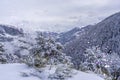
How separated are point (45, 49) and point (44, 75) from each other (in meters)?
2.31

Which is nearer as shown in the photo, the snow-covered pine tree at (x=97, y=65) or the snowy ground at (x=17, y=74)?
the snowy ground at (x=17, y=74)

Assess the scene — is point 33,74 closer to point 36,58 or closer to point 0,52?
point 36,58

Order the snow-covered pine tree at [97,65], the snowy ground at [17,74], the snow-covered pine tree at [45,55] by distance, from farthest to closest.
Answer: the snow-covered pine tree at [97,65]
the snow-covered pine tree at [45,55]
the snowy ground at [17,74]

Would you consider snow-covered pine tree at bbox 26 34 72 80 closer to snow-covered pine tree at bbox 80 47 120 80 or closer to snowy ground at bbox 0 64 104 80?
snowy ground at bbox 0 64 104 80

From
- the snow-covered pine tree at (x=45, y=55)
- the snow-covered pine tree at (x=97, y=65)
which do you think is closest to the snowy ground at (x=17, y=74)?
the snow-covered pine tree at (x=45, y=55)

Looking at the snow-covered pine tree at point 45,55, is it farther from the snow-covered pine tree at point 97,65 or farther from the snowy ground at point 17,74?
the snow-covered pine tree at point 97,65

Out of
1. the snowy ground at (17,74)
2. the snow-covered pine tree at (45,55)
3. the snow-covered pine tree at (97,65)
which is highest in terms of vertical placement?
the snow-covered pine tree at (45,55)

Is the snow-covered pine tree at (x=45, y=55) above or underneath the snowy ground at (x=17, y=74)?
above

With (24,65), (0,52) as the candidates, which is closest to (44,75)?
(24,65)

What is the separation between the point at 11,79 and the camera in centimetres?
1177

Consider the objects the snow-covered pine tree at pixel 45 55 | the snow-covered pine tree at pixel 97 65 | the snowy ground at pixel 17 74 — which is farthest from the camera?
the snow-covered pine tree at pixel 97 65

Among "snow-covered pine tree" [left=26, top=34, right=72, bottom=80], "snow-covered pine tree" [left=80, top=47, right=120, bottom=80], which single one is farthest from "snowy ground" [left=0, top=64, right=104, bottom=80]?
"snow-covered pine tree" [left=80, top=47, right=120, bottom=80]

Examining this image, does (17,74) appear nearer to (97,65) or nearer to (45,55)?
(45,55)

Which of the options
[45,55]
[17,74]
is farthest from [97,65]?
[17,74]
